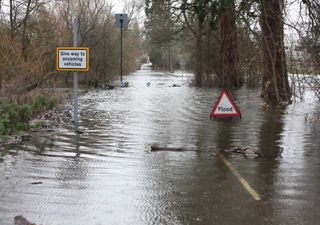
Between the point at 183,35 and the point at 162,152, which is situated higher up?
the point at 183,35

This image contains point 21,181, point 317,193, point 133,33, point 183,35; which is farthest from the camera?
point 133,33

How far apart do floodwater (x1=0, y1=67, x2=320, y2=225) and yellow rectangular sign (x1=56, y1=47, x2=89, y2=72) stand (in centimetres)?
161

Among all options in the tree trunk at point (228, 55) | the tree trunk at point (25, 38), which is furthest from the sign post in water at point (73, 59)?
the tree trunk at point (228, 55)

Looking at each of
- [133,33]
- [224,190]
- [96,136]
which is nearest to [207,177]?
[224,190]

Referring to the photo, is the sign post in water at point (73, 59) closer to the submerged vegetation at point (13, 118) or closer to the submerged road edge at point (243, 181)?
the submerged vegetation at point (13, 118)

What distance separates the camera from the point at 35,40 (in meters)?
22.8

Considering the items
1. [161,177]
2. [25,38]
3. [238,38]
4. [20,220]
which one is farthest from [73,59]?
[238,38]

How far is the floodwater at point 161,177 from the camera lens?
547 cm

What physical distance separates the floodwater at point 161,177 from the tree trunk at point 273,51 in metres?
2.06

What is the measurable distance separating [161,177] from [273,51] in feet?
28.8

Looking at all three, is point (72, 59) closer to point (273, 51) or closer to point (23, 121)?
point (23, 121)

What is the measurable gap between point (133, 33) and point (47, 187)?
58624mm

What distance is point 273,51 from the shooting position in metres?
14.8

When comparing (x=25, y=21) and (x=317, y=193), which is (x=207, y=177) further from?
(x=25, y=21)
